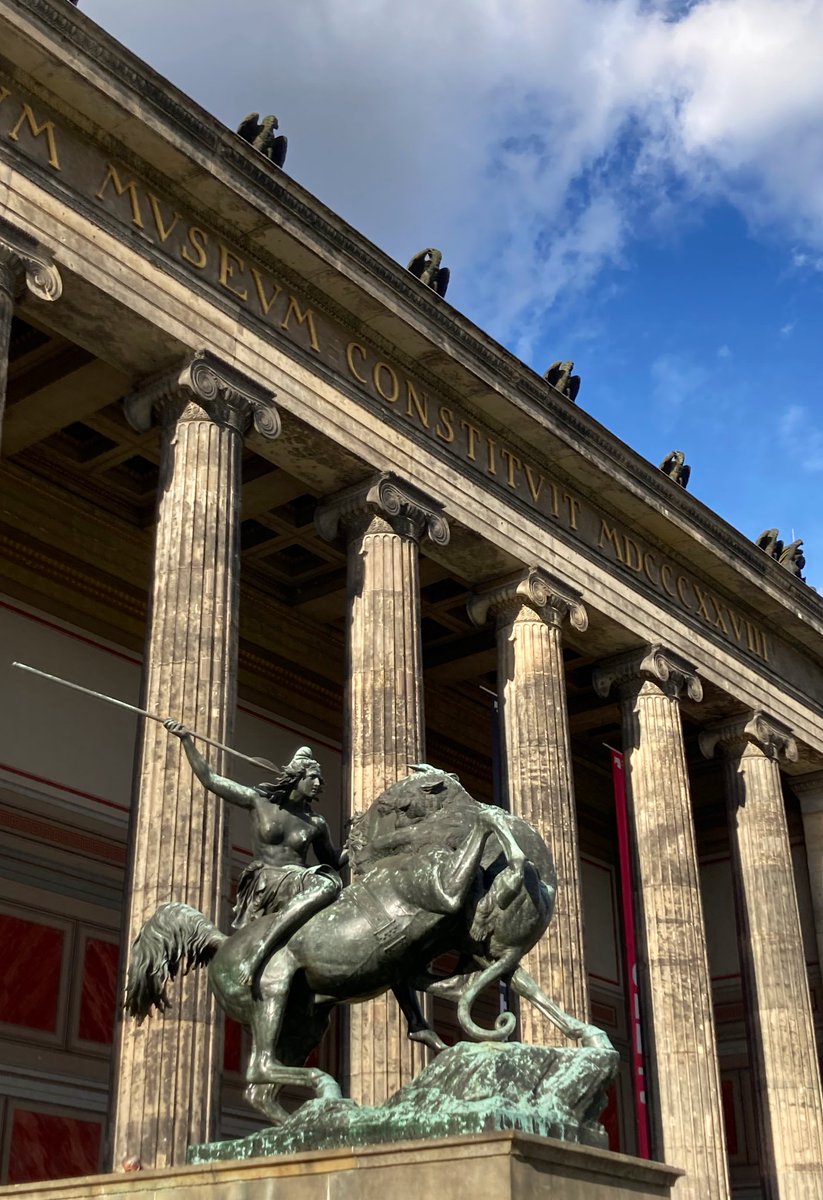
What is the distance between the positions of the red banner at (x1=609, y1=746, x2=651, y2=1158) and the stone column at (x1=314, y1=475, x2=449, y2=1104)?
4406 millimetres

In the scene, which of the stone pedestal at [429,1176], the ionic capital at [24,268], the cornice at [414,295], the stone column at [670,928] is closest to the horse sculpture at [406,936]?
the stone pedestal at [429,1176]

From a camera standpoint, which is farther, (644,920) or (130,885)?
(644,920)

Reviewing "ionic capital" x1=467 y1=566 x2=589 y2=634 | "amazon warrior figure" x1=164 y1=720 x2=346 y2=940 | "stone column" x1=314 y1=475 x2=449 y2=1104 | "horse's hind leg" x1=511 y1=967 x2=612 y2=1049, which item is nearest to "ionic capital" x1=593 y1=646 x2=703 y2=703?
"ionic capital" x1=467 y1=566 x2=589 y2=634

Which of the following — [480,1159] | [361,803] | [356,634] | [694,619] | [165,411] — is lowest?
[480,1159]

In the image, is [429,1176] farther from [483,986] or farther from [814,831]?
[814,831]

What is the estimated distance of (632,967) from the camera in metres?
19.5

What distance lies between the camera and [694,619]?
22.7 metres

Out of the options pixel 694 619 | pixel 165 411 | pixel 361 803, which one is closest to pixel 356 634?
pixel 361 803

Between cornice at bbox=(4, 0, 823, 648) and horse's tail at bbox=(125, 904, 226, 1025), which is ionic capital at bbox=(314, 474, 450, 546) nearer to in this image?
cornice at bbox=(4, 0, 823, 648)

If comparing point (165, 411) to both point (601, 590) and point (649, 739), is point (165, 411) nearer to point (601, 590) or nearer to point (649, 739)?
point (601, 590)

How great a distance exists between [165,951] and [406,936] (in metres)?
1.52

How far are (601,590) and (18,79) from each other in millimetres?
10262

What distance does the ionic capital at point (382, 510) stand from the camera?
17.2 m

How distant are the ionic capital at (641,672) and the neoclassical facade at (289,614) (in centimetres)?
7
